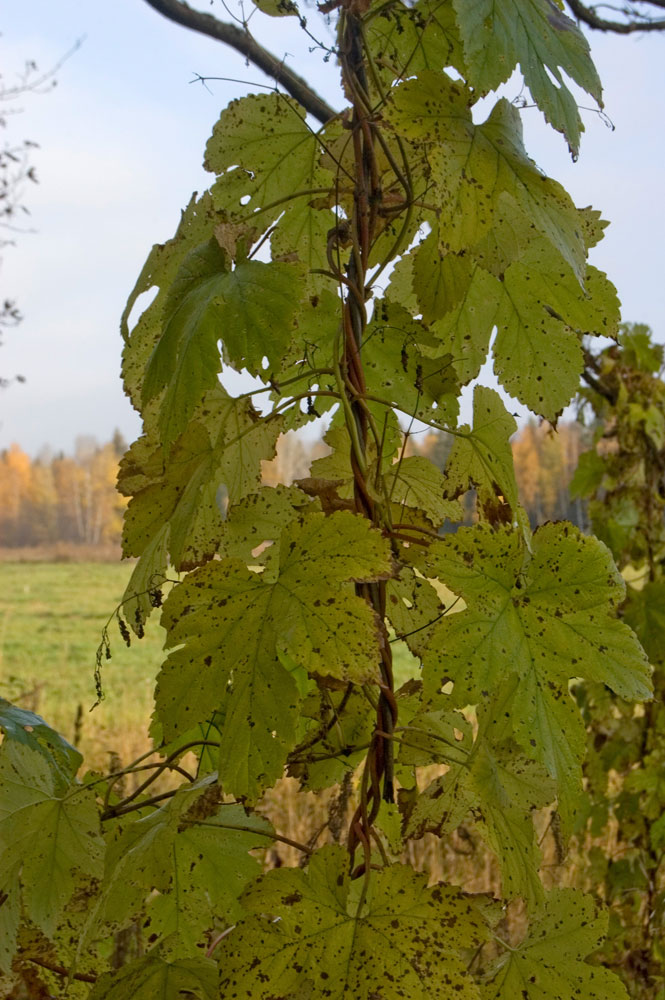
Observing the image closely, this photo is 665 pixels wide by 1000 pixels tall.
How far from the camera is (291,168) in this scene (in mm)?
725

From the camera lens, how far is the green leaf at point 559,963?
0.60 meters

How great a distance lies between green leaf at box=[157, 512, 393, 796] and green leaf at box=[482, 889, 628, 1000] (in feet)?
0.85

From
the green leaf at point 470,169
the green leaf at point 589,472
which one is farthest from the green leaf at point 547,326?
the green leaf at point 589,472

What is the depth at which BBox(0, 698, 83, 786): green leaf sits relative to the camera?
0.73m

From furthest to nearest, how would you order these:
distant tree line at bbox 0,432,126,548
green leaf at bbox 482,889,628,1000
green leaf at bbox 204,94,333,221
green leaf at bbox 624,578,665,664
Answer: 1. distant tree line at bbox 0,432,126,548
2. green leaf at bbox 624,578,665,664
3. green leaf at bbox 204,94,333,221
4. green leaf at bbox 482,889,628,1000

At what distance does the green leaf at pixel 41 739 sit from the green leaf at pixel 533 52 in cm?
60

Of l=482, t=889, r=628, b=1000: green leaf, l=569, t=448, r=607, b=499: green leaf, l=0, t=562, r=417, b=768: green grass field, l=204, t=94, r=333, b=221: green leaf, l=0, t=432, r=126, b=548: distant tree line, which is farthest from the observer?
l=0, t=432, r=126, b=548: distant tree line

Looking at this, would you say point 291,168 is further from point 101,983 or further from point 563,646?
point 101,983

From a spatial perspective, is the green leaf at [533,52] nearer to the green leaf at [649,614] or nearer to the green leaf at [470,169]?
the green leaf at [470,169]

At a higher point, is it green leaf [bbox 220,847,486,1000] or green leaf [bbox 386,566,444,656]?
green leaf [bbox 386,566,444,656]

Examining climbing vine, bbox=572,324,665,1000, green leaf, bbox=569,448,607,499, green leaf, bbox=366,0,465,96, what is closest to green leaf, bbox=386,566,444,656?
green leaf, bbox=366,0,465,96

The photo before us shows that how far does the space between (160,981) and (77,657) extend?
10146mm

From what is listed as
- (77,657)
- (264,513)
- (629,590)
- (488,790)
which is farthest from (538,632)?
(77,657)

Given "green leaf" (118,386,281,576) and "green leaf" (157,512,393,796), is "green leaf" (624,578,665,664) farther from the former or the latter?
"green leaf" (157,512,393,796)
